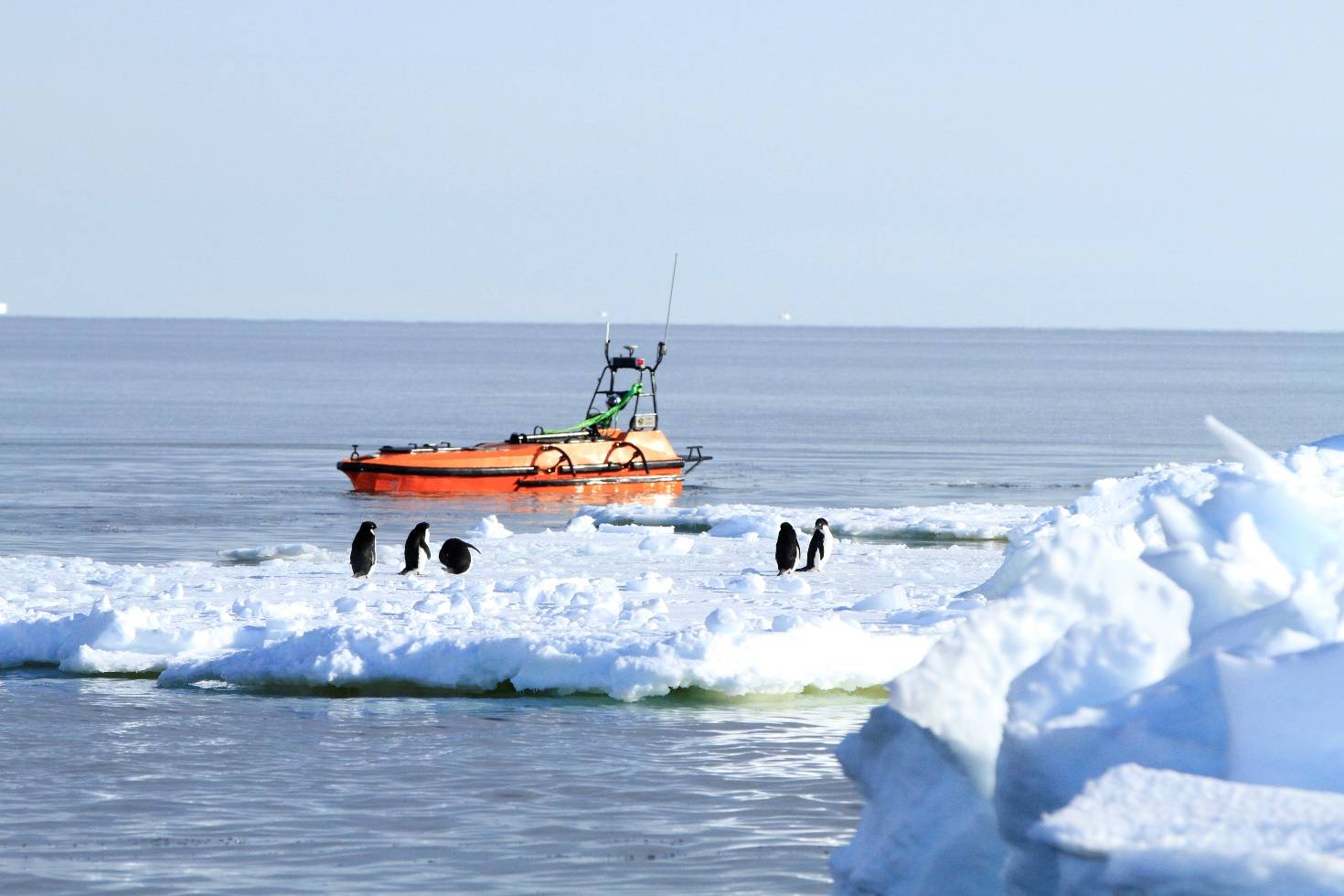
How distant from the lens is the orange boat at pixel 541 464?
39.3 metres

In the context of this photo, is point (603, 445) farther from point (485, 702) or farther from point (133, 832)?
point (133, 832)

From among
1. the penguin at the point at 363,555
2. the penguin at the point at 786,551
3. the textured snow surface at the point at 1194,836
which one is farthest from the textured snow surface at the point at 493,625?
the textured snow surface at the point at 1194,836

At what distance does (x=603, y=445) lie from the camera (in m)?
41.1

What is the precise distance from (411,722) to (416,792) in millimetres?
1966

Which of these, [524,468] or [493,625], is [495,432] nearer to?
[524,468]

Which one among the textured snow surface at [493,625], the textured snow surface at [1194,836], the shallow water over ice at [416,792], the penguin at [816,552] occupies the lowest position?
the shallow water over ice at [416,792]

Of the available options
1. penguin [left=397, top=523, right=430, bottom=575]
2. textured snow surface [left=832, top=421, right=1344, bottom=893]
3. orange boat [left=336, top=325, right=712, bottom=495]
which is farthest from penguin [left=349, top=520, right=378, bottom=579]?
orange boat [left=336, top=325, right=712, bottom=495]

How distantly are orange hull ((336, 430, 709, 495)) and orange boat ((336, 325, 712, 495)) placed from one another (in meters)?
0.02

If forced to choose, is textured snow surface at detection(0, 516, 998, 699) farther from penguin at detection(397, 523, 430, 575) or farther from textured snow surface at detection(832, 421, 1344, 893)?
textured snow surface at detection(832, 421, 1344, 893)

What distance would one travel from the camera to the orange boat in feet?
129

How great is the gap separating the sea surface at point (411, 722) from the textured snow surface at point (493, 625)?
26 centimetres

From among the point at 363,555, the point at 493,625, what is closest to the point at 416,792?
the point at 493,625

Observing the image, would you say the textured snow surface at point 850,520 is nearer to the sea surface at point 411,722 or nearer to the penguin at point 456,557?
the sea surface at point 411,722


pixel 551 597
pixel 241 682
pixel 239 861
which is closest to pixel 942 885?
pixel 239 861
